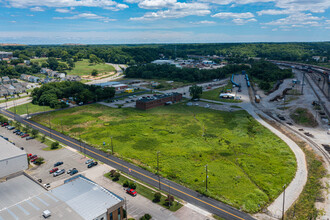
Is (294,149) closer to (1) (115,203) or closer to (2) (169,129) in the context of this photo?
(2) (169,129)

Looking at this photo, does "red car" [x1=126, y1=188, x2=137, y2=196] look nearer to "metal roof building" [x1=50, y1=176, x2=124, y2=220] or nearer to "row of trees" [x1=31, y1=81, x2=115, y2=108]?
"metal roof building" [x1=50, y1=176, x2=124, y2=220]

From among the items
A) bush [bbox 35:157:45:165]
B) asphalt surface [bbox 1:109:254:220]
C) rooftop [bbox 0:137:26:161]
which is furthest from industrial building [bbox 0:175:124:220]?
bush [bbox 35:157:45:165]

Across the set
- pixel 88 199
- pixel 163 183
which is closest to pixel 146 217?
pixel 88 199

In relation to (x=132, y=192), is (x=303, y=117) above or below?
above

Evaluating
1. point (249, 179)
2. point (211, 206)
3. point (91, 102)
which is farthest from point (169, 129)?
point (91, 102)

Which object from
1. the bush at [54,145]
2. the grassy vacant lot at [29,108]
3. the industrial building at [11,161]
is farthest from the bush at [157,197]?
the grassy vacant lot at [29,108]

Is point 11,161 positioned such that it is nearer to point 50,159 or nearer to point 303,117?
point 50,159

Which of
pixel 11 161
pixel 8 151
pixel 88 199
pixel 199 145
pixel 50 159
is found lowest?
pixel 50 159
